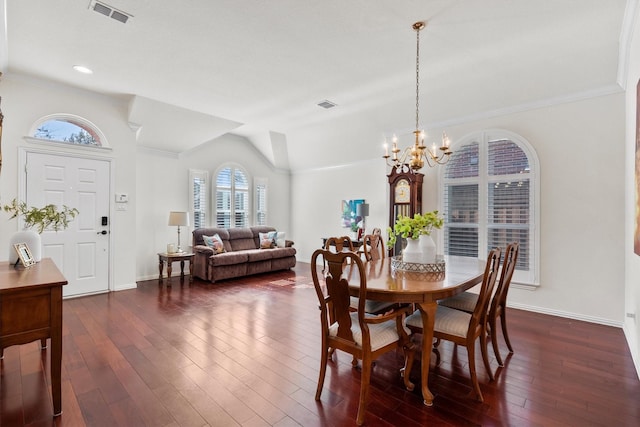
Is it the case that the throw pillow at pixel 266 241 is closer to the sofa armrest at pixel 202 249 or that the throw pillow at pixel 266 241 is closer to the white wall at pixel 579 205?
the sofa armrest at pixel 202 249

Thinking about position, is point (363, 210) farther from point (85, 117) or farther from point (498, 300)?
point (85, 117)

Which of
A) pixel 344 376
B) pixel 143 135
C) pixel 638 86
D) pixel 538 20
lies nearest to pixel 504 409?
pixel 344 376

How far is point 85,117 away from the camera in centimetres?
465

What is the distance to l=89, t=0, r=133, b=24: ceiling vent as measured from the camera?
8.63ft

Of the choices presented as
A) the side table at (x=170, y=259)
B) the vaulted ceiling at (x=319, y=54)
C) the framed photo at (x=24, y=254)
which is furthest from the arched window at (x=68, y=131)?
the framed photo at (x=24, y=254)

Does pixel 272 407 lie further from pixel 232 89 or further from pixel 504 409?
pixel 232 89

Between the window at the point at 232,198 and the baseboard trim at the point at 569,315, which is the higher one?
the window at the point at 232,198

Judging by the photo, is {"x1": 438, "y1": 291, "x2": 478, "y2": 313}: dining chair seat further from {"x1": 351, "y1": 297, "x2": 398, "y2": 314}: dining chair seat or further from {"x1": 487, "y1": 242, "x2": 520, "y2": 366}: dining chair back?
{"x1": 351, "y1": 297, "x2": 398, "y2": 314}: dining chair seat

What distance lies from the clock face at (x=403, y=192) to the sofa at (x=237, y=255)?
2860 millimetres

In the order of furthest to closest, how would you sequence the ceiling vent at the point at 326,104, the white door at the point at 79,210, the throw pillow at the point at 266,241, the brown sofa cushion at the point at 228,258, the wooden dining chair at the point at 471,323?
the throw pillow at the point at 266,241
the brown sofa cushion at the point at 228,258
the ceiling vent at the point at 326,104
the white door at the point at 79,210
the wooden dining chair at the point at 471,323

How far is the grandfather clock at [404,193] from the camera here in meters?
4.99

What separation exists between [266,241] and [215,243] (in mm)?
1148

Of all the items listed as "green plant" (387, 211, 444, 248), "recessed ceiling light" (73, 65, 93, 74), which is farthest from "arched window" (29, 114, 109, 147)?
"green plant" (387, 211, 444, 248)

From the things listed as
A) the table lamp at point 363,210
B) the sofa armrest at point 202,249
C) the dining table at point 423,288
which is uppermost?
the table lamp at point 363,210
